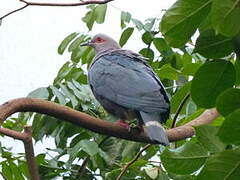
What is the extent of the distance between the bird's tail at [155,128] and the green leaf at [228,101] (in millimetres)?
698

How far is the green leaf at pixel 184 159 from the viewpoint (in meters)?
0.82

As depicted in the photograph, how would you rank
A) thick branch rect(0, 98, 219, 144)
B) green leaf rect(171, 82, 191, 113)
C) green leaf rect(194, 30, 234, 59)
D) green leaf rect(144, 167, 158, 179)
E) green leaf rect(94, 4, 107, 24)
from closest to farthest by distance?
green leaf rect(194, 30, 234, 59)
thick branch rect(0, 98, 219, 144)
green leaf rect(171, 82, 191, 113)
green leaf rect(144, 167, 158, 179)
green leaf rect(94, 4, 107, 24)

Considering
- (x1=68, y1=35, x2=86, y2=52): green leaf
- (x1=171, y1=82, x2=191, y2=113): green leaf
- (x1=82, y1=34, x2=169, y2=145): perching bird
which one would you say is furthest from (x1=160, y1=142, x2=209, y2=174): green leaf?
(x1=68, y1=35, x2=86, y2=52): green leaf

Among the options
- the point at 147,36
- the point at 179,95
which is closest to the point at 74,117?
the point at 179,95

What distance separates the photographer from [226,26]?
59cm

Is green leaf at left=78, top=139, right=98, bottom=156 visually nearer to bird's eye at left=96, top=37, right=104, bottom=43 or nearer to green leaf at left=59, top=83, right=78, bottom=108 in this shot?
green leaf at left=59, top=83, right=78, bottom=108

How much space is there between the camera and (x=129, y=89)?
1775 mm

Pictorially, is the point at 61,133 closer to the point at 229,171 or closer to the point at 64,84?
the point at 64,84

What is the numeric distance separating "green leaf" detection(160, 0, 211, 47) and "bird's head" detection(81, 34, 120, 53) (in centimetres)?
157

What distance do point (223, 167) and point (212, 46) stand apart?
0.54ft

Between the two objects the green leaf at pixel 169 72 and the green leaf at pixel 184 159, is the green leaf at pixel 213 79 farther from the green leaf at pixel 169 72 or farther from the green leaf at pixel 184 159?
the green leaf at pixel 169 72

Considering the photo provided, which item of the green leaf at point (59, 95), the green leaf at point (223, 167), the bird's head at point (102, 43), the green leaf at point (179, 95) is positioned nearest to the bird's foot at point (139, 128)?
the green leaf at point (179, 95)

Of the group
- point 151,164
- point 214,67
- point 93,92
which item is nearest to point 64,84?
point 93,92

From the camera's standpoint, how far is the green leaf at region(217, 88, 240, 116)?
0.63 metres
